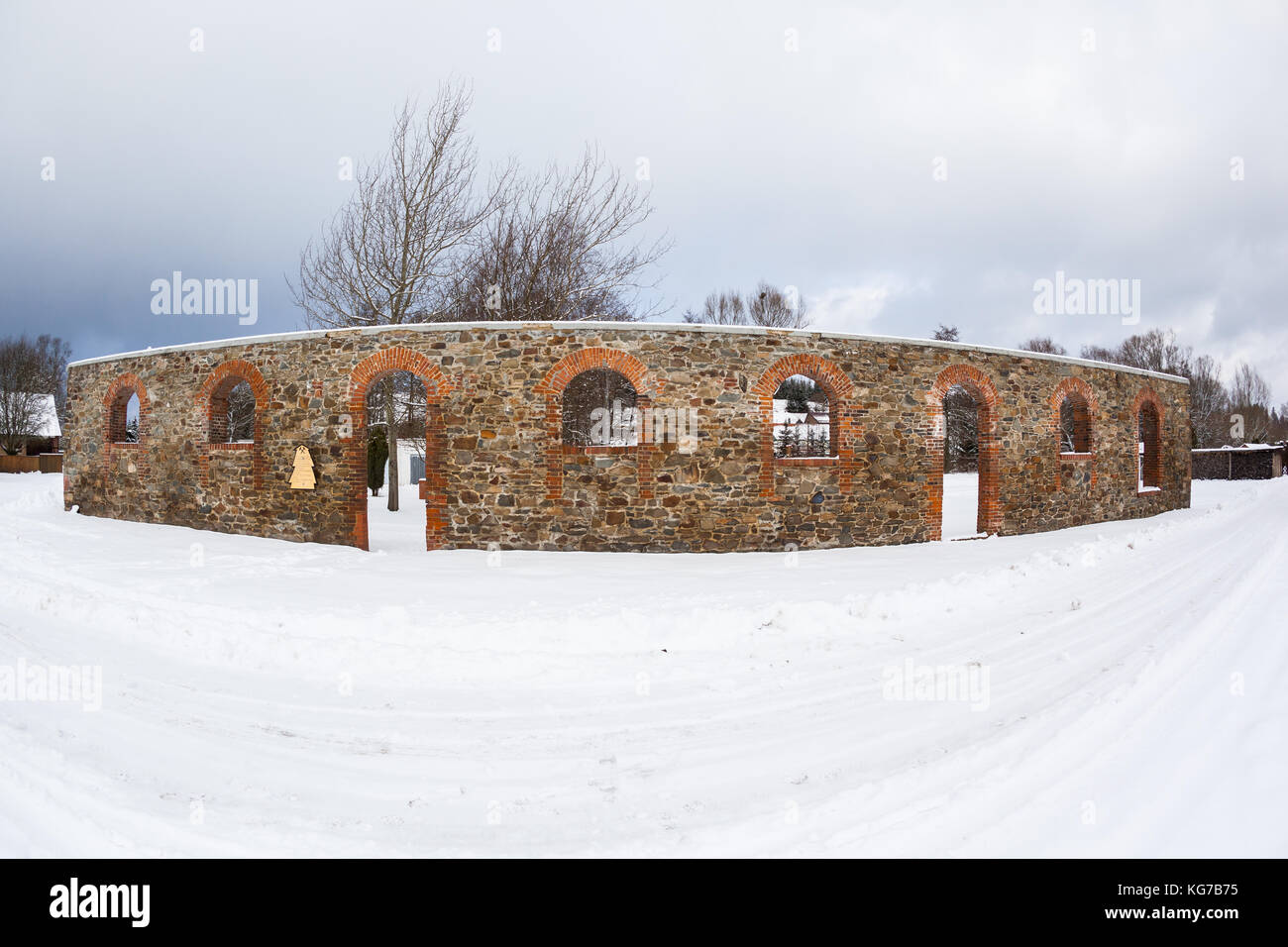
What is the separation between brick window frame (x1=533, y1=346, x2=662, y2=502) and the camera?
30.6 feet

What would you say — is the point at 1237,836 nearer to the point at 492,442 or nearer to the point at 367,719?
the point at 367,719

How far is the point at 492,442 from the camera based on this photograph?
369 inches

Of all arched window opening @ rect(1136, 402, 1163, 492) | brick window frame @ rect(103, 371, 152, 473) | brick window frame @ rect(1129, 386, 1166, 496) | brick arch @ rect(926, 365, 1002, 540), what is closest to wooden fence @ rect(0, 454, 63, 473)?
brick window frame @ rect(103, 371, 152, 473)

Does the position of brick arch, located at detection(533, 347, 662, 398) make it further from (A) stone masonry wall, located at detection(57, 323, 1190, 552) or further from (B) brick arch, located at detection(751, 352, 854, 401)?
(B) brick arch, located at detection(751, 352, 854, 401)

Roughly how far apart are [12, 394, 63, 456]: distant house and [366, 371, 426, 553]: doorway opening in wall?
35.6 m

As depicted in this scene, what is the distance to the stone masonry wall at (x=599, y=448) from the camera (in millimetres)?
9359

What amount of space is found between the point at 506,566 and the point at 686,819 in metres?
5.95

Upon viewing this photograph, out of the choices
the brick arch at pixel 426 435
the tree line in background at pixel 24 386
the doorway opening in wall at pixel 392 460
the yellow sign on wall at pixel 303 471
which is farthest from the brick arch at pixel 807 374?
the tree line in background at pixel 24 386

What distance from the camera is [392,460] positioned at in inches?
658

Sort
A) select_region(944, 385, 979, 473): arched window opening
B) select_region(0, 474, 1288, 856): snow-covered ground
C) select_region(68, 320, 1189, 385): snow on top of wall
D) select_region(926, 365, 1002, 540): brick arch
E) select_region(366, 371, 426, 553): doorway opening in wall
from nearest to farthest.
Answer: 1. select_region(0, 474, 1288, 856): snow-covered ground
2. select_region(68, 320, 1189, 385): snow on top of wall
3. select_region(926, 365, 1002, 540): brick arch
4. select_region(366, 371, 426, 553): doorway opening in wall
5. select_region(944, 385, 979, 473): arched window opening

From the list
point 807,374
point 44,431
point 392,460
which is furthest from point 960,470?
point 44,431

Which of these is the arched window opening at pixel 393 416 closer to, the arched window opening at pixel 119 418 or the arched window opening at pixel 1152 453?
the arched window opening at pixel 119 418

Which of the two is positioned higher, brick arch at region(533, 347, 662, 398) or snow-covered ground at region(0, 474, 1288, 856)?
brick arch at region(533, 347, 662, 398)
